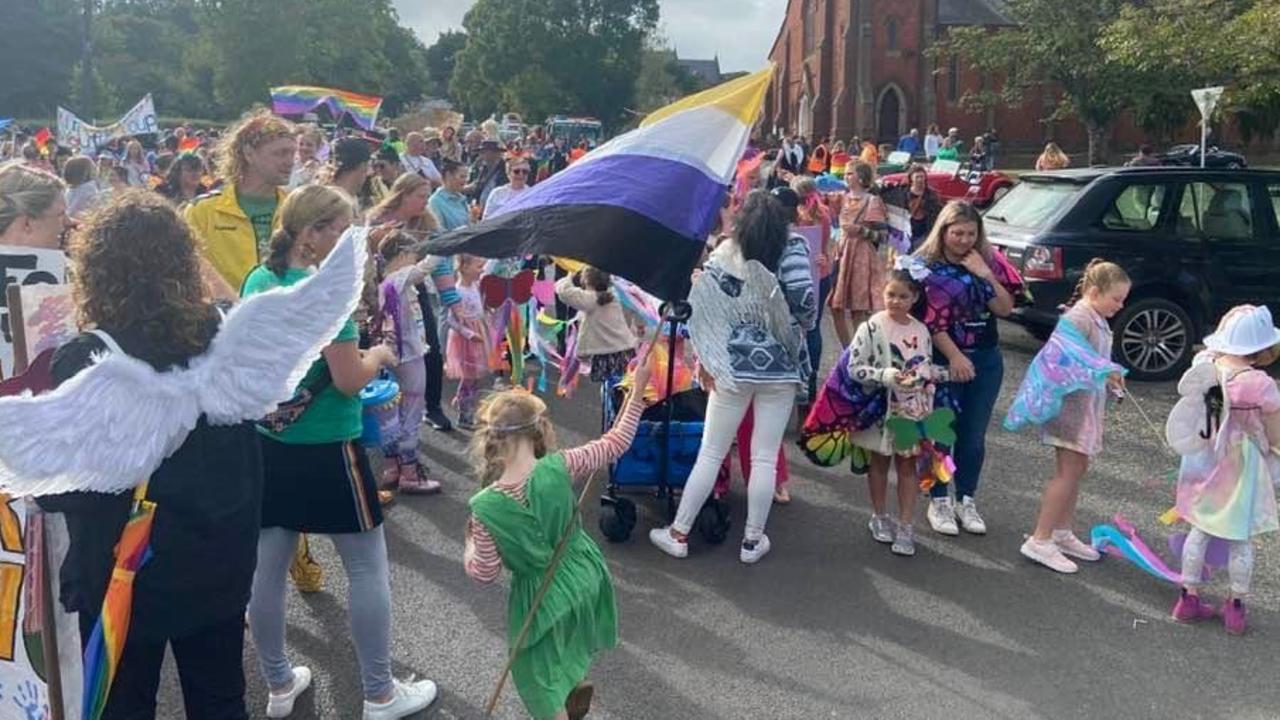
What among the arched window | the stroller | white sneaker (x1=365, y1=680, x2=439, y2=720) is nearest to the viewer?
white sneaker (x1=365, y1=680, x2=439, y2=720)

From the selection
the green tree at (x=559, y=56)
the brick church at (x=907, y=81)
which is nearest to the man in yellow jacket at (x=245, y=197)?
the brick church at (x=907, y=81)

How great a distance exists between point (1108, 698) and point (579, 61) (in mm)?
71944

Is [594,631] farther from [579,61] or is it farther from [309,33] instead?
[579,61]

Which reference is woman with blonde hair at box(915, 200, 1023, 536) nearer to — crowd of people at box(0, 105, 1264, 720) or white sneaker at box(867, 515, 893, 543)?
crowd of people at box(0, 105, 1264, 720)

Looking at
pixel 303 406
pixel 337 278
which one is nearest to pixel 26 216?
pixel 303 406

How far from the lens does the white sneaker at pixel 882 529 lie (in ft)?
17.7

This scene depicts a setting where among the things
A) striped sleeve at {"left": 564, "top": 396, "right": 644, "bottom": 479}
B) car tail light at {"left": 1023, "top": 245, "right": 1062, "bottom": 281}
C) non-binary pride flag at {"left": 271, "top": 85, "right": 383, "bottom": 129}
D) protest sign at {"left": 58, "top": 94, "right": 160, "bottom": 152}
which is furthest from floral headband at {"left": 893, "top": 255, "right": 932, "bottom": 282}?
protest sign at {"left": 58, "top": 94, "right": 160, "bottom": 152}

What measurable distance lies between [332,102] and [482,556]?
60.3 ft

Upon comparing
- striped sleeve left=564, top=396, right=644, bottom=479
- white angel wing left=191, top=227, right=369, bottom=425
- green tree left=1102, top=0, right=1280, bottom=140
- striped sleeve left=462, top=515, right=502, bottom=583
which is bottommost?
striped sleeve left=462, top=515, right=502, bottom=583

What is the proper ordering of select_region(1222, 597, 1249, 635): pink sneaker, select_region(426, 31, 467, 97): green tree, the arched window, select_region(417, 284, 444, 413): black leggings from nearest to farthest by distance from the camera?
select_region(1222, 597, 1249, 635): pink sneaker, select_region(417, 284, 444, 413): black leggings, the arched window, select_region(426, 31, 467, 97): green tree

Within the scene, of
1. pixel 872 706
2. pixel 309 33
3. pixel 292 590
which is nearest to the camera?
pixel 872 706

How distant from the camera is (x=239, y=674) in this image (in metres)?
2.82

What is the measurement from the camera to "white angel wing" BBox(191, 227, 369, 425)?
8.31 feet

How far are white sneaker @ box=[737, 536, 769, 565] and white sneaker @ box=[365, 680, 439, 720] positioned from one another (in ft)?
5.94
